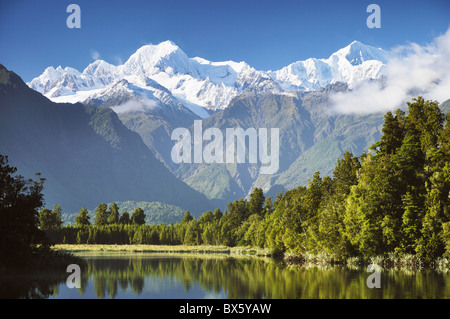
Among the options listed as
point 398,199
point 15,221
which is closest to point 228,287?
point 15,221

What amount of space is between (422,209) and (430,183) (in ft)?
17.2

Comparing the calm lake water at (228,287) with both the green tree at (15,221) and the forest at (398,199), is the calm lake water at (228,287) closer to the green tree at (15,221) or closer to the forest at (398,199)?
the green tree at (15,221)

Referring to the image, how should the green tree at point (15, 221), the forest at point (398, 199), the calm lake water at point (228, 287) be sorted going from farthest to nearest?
the forest at point (398, 199), the green tree at point (15, 221), the calm lake water at point (228, 287)

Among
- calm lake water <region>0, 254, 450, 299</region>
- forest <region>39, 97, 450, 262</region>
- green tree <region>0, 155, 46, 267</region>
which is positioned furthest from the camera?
forest <region>39, 97, 450, 262</region>

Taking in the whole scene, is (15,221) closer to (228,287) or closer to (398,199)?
(228,287)

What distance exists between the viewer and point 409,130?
91.5 meters

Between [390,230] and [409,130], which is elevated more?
[409,130]

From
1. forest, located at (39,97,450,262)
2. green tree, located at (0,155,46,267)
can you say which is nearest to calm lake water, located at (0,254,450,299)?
green tree, located at (0,155,46,267)

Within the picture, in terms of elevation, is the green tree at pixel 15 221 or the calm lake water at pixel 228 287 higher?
the green tree at pixel 15 221

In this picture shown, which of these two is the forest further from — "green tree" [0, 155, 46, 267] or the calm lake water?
"green tree" [0, 155, 46, 267]

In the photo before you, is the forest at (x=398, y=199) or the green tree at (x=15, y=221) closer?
the green tree at (x=15, y=221)

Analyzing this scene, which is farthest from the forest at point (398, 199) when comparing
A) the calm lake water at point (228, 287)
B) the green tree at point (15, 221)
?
the green tree at point (15, 221)
